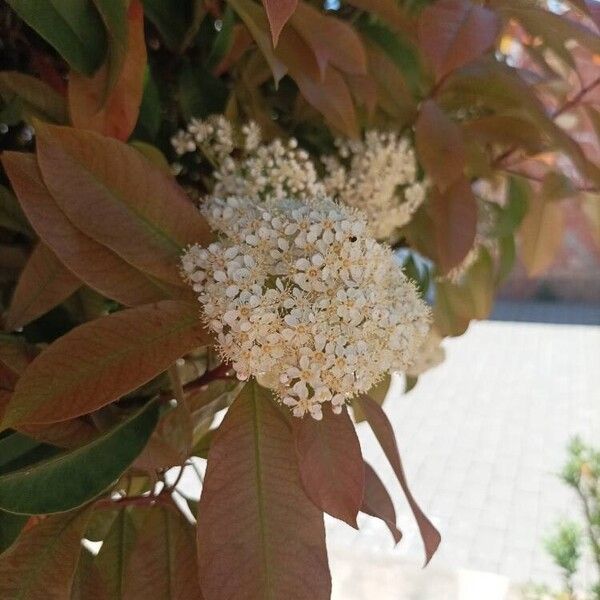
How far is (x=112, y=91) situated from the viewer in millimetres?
333

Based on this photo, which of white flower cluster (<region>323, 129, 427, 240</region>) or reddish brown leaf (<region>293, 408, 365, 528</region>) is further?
white flower cluster (<region>323, 129, 427, 240</region>)

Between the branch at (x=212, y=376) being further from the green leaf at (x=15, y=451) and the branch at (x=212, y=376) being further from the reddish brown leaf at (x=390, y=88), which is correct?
the reddish brown leaf at (x=390, y=88)

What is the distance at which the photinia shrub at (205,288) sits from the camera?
0.99ft

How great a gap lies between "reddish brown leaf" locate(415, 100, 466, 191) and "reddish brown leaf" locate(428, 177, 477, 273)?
2 centimetres

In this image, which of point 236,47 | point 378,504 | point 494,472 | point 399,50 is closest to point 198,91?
point 236,47

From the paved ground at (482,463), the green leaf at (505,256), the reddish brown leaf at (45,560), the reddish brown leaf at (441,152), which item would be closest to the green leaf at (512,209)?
the green leaf at (505,256)

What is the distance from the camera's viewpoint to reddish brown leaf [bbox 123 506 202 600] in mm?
343

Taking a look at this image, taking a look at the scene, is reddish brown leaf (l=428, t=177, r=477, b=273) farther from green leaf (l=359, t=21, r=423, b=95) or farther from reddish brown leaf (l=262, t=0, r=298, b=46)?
reddish brown leaf (l=262, t=0, r=298, b=46)

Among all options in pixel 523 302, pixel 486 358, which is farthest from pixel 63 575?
pixel 523 302

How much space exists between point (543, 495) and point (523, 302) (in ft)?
8.74

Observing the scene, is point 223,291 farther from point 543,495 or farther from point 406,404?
point 406,404

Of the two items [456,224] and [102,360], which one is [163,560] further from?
[456,224]

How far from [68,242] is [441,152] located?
205 millimetres

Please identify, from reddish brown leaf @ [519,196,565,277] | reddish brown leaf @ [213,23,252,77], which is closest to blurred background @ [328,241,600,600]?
reddish brown leaf @ [519,196,565,277]
